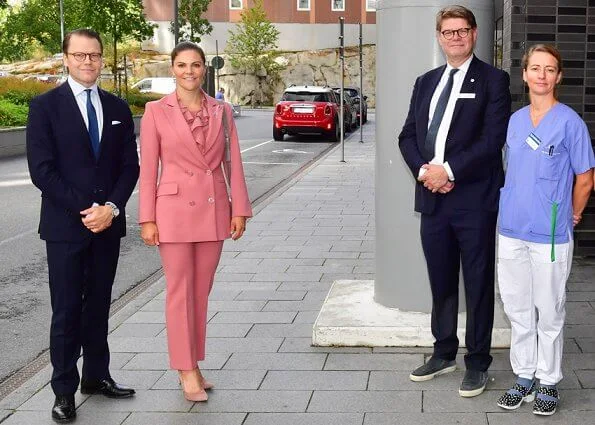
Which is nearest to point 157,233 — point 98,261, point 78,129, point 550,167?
point 98,261

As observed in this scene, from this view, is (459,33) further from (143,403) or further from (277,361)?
(143,403)

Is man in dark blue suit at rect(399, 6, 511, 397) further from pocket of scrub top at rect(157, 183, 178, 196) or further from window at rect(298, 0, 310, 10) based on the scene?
window at rect(298, 0, 310, 10)

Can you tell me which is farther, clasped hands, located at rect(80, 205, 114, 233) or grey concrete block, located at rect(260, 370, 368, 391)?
grey concrete block, located at rect(260, 370, 368, 391)

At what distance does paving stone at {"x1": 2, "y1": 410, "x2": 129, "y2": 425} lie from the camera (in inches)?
183

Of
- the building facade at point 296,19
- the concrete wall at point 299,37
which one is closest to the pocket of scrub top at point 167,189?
the building facade at point 296,19

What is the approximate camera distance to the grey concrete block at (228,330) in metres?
6.30

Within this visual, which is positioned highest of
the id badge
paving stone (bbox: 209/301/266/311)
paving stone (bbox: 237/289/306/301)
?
the id badge

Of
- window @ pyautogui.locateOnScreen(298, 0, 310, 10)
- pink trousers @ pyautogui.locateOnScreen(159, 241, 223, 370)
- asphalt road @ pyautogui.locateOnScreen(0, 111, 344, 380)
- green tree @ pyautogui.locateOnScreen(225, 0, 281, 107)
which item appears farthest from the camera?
window @ pyautogui.locateOnScreen(298, 0, 310, 10)

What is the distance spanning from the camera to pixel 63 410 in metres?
4.66

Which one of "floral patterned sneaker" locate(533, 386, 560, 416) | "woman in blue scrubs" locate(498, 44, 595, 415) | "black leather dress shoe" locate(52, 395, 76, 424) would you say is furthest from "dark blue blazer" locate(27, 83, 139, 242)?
"floral patterned sneaker" locate(533, 386, 560, 416)

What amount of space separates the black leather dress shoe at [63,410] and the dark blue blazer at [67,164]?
78 cm

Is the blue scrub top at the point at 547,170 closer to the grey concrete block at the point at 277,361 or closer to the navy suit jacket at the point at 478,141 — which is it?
the navy suit jacket at the point at 478,141

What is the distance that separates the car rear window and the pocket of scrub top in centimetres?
2454

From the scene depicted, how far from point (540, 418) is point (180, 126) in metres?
2.24
